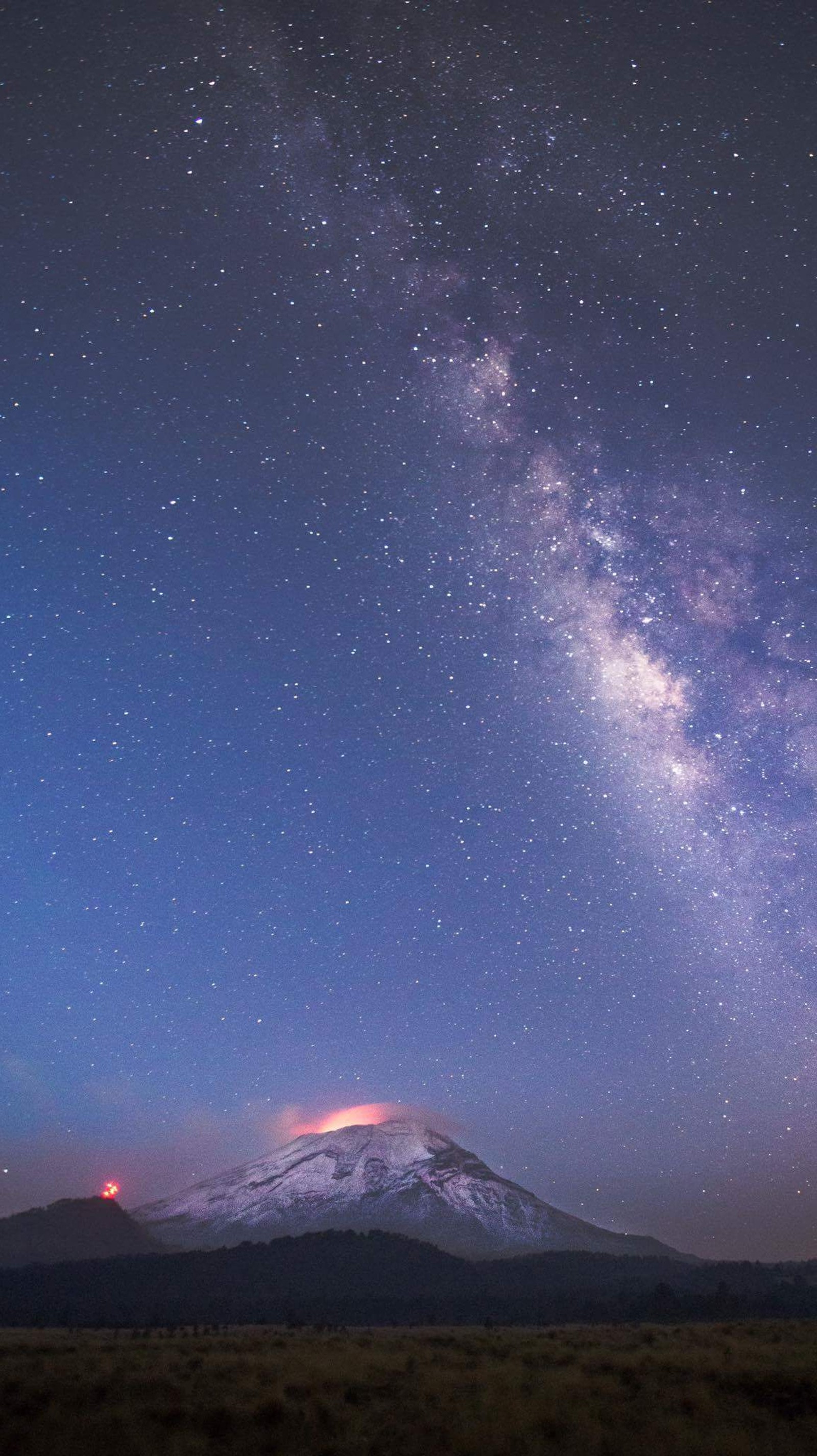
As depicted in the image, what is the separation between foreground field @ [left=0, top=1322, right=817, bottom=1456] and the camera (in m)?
14.8

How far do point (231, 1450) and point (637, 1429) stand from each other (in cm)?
763

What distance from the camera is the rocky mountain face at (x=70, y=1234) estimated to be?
530 feet

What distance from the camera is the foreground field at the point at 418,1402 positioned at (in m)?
14.8

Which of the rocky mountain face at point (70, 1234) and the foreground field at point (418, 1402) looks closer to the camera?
the foreground field at point (418, 1402)

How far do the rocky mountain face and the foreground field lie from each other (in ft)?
557

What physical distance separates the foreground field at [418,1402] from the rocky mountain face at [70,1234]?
557ft

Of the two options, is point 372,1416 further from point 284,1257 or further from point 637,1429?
point 284,1257

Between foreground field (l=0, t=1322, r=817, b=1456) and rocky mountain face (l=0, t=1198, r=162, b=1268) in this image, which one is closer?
foreground field (l=0, t=1322, r=817, b=1456)

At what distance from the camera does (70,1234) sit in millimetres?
171375

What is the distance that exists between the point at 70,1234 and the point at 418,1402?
193829 millimetres

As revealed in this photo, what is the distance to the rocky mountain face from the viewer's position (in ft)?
530

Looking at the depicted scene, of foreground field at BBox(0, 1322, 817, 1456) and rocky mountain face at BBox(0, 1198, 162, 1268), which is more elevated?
foreground field at BBox(0, 1322, 817, 1456)

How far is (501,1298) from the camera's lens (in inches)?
3967

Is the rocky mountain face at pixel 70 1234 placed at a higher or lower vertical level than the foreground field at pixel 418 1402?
lower
